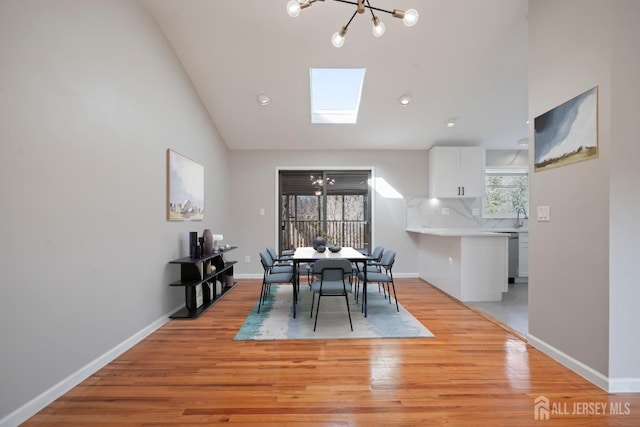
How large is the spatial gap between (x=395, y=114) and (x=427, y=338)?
317 centimetres

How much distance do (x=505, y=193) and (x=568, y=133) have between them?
3695 millimetres

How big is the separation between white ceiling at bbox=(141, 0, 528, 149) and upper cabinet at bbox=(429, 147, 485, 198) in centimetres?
28

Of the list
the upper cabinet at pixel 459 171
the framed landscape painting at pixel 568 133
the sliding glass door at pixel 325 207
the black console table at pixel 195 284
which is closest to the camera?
the framed landscape painting at pixel 568 133

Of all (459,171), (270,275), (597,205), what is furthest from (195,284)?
(459,171)

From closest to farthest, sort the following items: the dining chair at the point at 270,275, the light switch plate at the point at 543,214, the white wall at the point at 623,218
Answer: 1. the white wall at the point at 623,218
2. the light switch plate at the point at 543,214
3. the dining chair at the point at 270,275

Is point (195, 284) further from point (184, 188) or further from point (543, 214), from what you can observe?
point (543, 214)

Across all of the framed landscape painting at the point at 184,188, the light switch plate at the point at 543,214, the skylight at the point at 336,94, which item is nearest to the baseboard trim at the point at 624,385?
the light switch plate at the point at 543,214

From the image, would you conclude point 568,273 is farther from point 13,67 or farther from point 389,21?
point 13,67

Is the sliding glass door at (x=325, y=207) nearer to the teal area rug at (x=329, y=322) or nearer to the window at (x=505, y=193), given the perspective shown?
the teal area rug at (x=329, y=322)

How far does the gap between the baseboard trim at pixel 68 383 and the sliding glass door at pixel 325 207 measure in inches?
120

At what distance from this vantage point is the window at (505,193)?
5199mm

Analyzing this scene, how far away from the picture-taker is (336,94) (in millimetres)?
4258

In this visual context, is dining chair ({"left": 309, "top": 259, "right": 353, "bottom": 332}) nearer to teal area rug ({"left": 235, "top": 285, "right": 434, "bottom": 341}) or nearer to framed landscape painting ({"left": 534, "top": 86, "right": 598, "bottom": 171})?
teal area rug ({"left": 235, "top": 285, "right": 434, "bottom": 341})

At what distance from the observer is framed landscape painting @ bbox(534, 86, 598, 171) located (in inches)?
73.5
